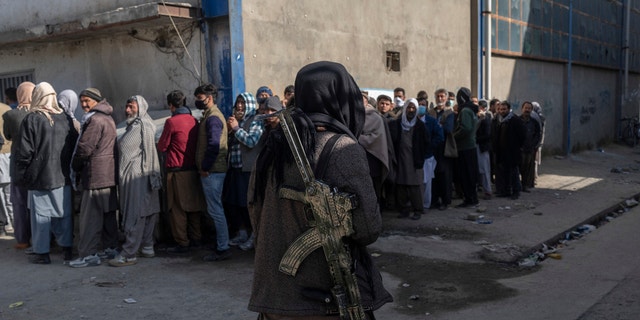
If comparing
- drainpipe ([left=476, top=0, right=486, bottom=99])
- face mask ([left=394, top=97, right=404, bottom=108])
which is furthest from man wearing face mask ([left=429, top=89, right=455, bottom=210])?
drainpipe ([left=476, top=0, right=486, bottom=99])

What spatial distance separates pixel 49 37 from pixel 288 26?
3.37m

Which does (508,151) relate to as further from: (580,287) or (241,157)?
(241,157)

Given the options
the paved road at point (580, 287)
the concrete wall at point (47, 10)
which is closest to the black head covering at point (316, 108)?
the paved road at point (580, 287)

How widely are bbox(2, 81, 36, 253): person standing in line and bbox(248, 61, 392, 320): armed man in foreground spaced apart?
456 centimetres

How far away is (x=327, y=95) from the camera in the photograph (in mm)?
2486

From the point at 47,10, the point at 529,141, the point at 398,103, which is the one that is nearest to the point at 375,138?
the point at 398,103

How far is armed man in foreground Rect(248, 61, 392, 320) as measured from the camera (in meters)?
2.39

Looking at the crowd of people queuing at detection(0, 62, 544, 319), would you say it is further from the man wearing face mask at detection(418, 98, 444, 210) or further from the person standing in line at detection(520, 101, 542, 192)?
the person standing in line at detection(520, 101, 542, 192)

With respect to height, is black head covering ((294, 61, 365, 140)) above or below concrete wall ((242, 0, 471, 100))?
below

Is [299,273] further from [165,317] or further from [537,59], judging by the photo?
[537,59]

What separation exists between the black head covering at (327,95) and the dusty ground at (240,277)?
242cm

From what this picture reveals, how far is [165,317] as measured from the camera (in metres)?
4.48

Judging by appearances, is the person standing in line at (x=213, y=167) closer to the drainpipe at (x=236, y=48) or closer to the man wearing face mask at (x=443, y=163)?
the drainpipe at (x=236, y=48)

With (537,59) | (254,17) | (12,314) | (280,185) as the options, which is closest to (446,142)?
(254,17)
